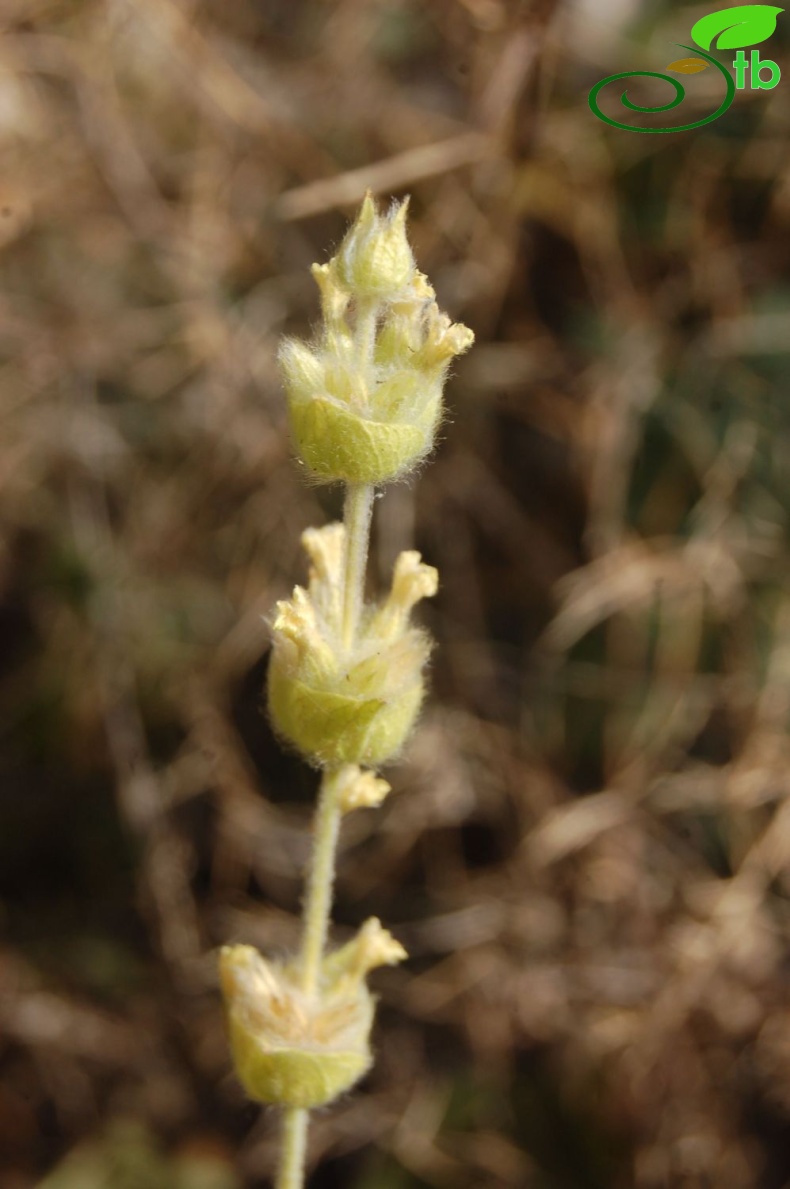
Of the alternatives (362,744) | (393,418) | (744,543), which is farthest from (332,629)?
(744,543)

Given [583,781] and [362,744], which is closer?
[362,744]

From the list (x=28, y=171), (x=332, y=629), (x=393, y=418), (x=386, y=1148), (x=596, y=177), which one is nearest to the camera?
(x=393, y=418)

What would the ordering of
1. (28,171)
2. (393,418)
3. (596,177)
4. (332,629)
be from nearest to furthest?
(393,418) → (332,629) → (596,177) → (28,171)

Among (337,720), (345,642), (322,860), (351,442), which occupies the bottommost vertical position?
(322,860)

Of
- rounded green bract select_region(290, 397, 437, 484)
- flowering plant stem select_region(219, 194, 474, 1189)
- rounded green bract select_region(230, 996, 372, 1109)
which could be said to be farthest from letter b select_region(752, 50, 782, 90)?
rounded green bract select_region(230, 996, 372, 1109)

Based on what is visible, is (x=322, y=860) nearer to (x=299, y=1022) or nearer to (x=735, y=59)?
(x=299, y=1022)

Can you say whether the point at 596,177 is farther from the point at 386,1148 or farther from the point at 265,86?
the point at 386,1148

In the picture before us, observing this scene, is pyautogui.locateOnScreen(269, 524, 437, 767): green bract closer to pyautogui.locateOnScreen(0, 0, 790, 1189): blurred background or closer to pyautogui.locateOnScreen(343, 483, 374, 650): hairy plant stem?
pyautogui.locateOnScreen(343, 483, 374, 650): hairy plant stem

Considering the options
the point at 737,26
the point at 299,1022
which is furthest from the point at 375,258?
the point at 737,26
